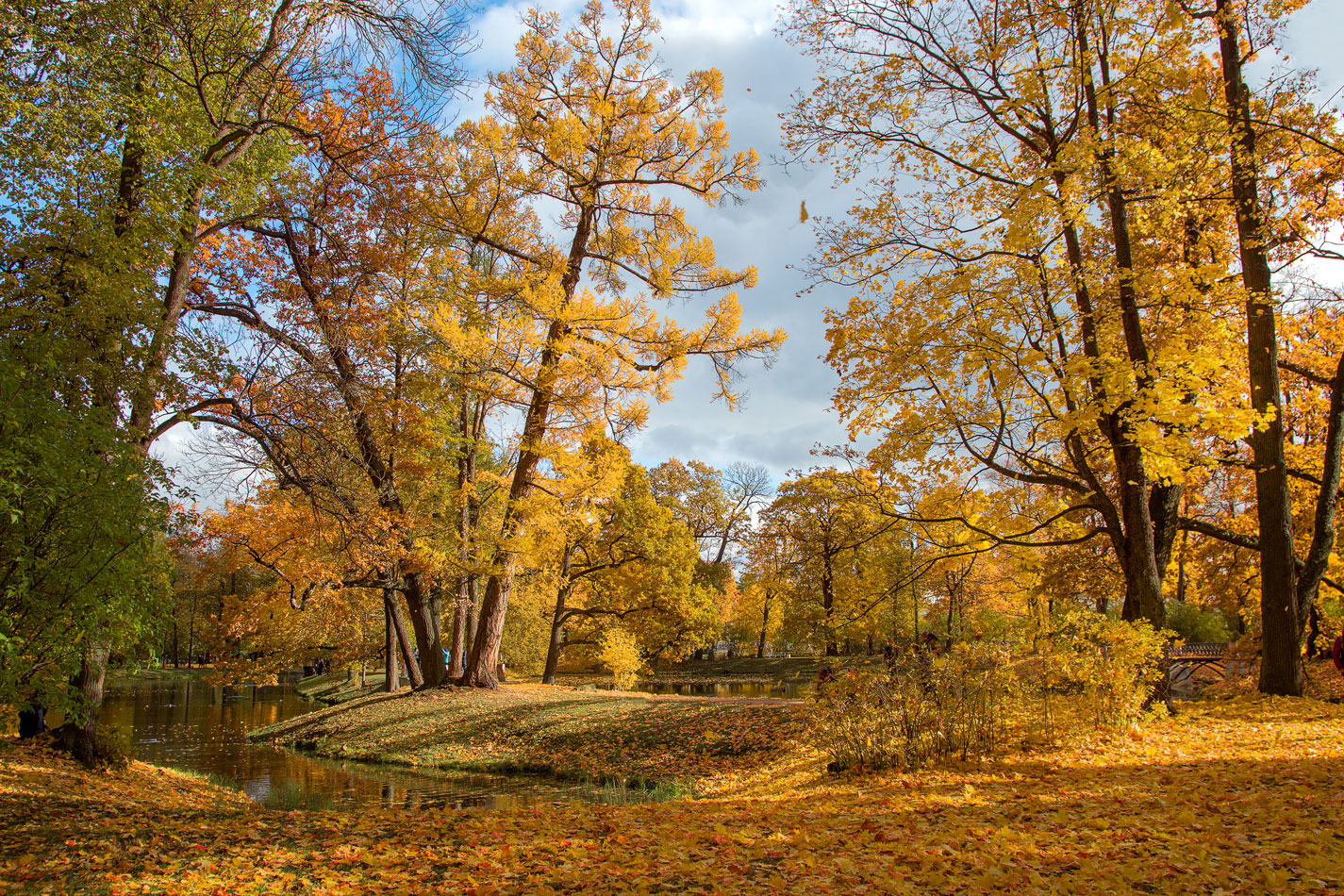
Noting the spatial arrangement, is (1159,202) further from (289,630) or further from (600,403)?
(289,630)

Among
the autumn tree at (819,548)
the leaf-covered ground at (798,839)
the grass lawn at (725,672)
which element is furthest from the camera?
the grass lawn at (725,672)

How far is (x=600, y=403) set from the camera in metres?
13.2

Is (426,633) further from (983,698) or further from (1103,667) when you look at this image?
(1103,667)

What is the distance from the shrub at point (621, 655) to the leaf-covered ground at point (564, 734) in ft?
15.0

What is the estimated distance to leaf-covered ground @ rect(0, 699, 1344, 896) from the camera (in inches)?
137

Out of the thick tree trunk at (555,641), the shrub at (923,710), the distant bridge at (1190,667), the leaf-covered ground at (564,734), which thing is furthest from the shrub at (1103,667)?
the thick tree trunk at (555,641)

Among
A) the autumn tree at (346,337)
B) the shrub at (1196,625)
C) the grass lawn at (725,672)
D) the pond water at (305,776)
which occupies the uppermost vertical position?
the autumn tree at (346,337)

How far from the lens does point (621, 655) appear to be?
19766 millimetres

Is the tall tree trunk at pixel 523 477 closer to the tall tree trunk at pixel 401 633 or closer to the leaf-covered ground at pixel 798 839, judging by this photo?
the tall tree trunk at pixel 401 633

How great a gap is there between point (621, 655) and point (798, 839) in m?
16.0

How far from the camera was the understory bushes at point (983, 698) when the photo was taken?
274 inches

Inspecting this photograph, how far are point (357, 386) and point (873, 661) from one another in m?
7.89

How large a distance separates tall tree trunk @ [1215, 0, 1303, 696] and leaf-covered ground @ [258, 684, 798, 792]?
6252 millimetres

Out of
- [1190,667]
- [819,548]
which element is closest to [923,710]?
[1190,667]
